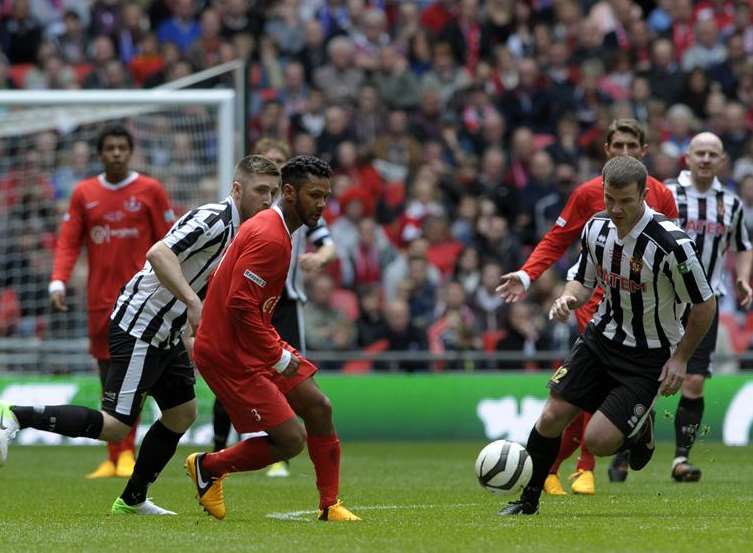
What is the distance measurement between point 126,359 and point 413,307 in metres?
9.33

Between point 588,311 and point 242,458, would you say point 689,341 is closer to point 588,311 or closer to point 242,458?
point 588,311

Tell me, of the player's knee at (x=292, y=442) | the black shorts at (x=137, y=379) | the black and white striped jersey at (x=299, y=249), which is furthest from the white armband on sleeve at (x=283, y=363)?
the black and white striped jersey at (x=299, y=249)

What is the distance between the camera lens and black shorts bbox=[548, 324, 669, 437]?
851cm

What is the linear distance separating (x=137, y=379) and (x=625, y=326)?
2771mm

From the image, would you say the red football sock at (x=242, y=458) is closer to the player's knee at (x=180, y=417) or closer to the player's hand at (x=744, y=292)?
the player's knee at (x=180, y=417)

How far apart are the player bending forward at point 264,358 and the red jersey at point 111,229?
402 cm

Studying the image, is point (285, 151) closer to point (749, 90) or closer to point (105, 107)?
point (105, 107)

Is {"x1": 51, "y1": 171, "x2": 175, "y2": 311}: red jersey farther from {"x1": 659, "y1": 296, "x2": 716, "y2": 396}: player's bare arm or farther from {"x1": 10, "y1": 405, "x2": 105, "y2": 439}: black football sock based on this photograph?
{"x1": 659, "y1": 296, "x2": 716, "y2": 396}: player's bare arm

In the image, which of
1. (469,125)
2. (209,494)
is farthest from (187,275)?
(469,125)

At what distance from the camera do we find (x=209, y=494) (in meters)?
8.59

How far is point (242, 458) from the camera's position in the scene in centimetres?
843

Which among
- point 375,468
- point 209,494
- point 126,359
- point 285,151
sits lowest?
point 375,468

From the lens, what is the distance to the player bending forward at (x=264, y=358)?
7949mm

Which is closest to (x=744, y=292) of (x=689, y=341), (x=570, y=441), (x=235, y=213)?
(x=570, y=441)
